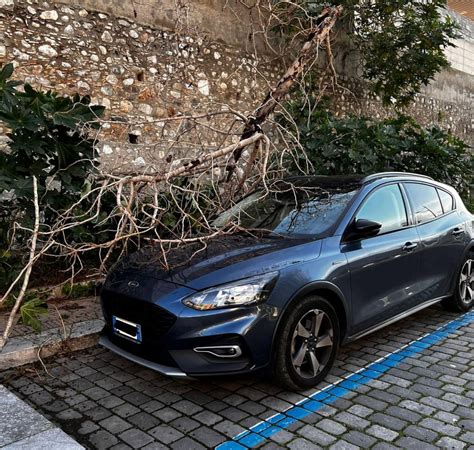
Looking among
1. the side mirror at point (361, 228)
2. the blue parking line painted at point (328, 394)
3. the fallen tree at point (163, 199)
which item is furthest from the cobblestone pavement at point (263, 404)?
the side mirror at point (361, 228)

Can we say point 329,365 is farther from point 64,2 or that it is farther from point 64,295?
point 64,2

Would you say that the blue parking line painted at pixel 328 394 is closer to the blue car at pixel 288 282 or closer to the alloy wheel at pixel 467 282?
the blue car at pixel 288 282

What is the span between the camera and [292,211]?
4352 mm

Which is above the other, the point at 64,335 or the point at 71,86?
the point at 71,86

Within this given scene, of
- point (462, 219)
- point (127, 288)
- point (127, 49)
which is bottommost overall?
point (127, 288)

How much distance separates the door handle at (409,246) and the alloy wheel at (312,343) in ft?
3.99

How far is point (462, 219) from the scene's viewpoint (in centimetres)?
541

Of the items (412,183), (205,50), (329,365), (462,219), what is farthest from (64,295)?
(205,50)

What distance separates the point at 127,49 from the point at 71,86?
45.3 inches

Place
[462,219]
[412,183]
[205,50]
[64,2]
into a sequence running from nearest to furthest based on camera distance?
[412,183]
[462,219]
[64,2]
[205,50]

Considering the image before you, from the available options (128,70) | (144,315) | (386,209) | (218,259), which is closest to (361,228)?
(386,209)

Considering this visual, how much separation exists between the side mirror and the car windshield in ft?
0.51

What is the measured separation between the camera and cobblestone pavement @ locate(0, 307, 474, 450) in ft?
9.91

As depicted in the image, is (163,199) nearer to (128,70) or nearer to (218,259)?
(218,259)
